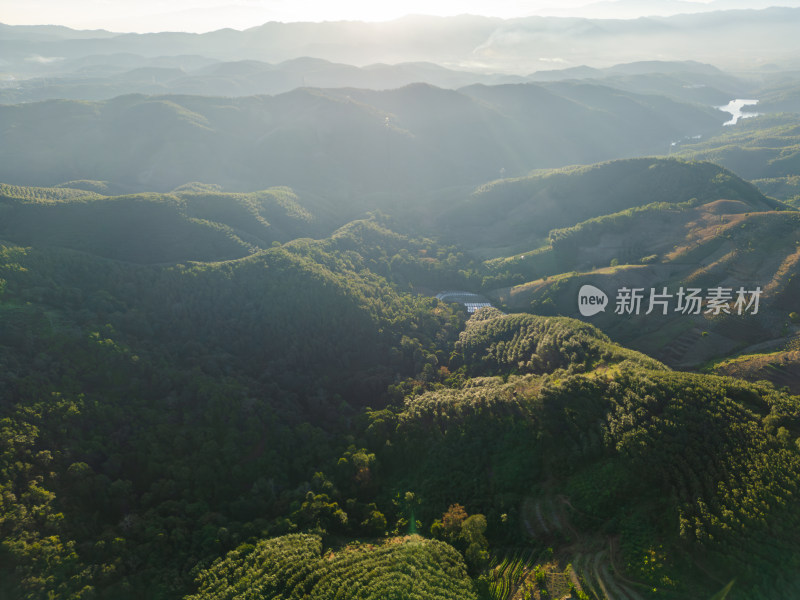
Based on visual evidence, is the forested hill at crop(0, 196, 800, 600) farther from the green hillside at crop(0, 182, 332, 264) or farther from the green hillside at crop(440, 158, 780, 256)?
the green hillside at crop(440, 158, 780, 256)

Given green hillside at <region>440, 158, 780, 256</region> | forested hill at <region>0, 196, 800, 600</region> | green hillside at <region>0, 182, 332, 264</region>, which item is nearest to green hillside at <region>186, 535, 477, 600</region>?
forested hill at <region>0, 196, 800, 600</region>

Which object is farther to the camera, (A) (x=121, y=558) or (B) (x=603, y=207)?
(B) (x=603, y=207)

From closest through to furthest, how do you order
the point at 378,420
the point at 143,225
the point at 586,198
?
the point at 378,420, the point at 143,225, the point at 586,198

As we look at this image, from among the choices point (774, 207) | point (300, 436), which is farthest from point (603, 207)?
point (300, 436)

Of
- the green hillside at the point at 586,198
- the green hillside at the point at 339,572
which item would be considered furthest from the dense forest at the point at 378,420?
the green hillside at the point at 586,198

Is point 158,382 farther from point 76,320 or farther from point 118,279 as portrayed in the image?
point 118,279

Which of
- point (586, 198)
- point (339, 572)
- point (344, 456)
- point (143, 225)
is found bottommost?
point (344, 456)

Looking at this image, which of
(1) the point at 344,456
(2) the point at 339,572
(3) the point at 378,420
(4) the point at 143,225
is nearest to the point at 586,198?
(3) the point at 378,420

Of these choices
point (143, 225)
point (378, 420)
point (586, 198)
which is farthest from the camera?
point (586, 198)

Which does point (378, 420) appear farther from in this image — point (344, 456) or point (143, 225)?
point (143, 225)

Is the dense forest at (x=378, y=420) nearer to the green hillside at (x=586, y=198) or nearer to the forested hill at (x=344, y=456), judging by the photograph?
the forested hill at (x=344, y=456)

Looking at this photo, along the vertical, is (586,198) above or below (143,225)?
above
